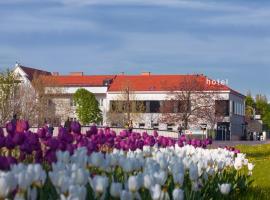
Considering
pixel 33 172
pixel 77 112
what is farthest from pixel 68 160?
pixel 77 112

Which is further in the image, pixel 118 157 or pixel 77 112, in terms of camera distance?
pixel 77 112

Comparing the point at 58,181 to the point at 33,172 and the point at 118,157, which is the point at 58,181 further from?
the point at 118,157

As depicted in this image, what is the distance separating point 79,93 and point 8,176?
86.2m

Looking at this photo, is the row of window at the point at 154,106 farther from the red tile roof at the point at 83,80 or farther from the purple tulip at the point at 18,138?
the purple tulip at the point at 18,138

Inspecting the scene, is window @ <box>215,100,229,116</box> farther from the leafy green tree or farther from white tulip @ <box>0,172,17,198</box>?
white tulip @ <box>0,172,17,198</box>

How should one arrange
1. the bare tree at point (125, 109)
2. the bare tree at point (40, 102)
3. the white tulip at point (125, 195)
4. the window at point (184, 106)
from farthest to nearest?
the bare tree at point (125, 109) → the window at point (184, 106) → the bare tree at point (40, 102) → the white tulip at point (125, 195)

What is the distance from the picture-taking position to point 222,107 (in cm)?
8975

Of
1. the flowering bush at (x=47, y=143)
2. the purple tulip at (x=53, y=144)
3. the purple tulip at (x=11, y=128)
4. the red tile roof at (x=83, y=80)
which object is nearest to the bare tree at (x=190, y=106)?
the red tile roof at (x=83, y=80)

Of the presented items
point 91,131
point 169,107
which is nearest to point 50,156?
point 91,131

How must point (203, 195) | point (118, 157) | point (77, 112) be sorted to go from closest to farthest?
point (118, 157) → point (203, 195) → point (77, 112)

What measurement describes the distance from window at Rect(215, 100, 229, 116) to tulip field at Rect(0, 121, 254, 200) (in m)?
76.8

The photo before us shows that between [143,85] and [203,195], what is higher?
[143,85]

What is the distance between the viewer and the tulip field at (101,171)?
4664 millimetres

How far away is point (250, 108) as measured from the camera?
13075 centimetres
